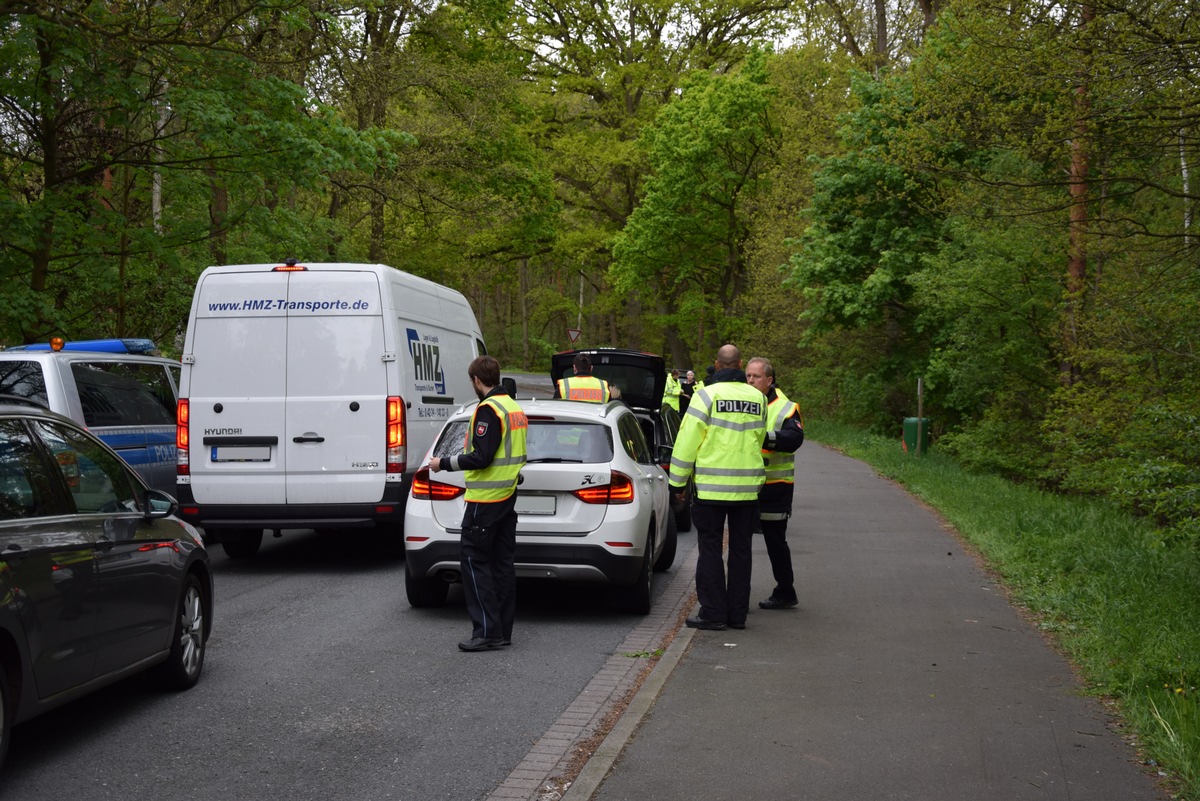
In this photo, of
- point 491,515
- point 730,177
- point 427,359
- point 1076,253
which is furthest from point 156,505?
point 730,177

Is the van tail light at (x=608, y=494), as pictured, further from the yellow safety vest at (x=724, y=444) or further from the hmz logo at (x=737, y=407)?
the hmz logo at (x=737, y=407)

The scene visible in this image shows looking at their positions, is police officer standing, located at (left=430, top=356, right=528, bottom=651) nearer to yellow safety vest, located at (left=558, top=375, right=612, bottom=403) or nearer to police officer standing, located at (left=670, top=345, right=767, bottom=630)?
police officer standing, located at (left=670, top=345, right=767, bottom=630)

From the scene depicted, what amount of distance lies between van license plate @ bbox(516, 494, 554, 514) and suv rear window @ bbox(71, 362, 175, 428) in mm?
4302

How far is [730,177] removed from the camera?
41188 millimetres

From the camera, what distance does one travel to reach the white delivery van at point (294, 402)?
34.6ft

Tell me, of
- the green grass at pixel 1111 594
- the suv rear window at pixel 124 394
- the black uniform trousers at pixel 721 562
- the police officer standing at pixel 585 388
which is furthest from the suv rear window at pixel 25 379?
the green grass at pixel 1111 594

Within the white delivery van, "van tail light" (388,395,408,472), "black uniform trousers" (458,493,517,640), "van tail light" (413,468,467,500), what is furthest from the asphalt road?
"van tail light" (388,395,408,472)

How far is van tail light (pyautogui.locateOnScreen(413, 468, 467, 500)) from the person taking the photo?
344 inches

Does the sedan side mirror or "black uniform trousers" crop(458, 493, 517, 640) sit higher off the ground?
the sedan side mirror

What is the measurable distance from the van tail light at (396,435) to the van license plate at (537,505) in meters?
2.27

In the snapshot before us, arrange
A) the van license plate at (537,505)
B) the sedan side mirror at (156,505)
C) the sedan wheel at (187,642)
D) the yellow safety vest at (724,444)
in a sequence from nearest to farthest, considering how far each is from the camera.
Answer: the sedan side mirror at (156,505)
the sedan wheel at (187,642)
the yellow safety vest at (724,444)
the van license plate at (537,505)

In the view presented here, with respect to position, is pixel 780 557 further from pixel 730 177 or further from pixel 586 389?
pixel 730 177

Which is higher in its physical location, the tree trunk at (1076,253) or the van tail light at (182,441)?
the tree trunk at (1076,253)

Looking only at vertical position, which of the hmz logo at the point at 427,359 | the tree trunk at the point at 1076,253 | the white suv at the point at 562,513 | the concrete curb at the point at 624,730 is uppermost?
the tree trunk at the point at 1076,253
